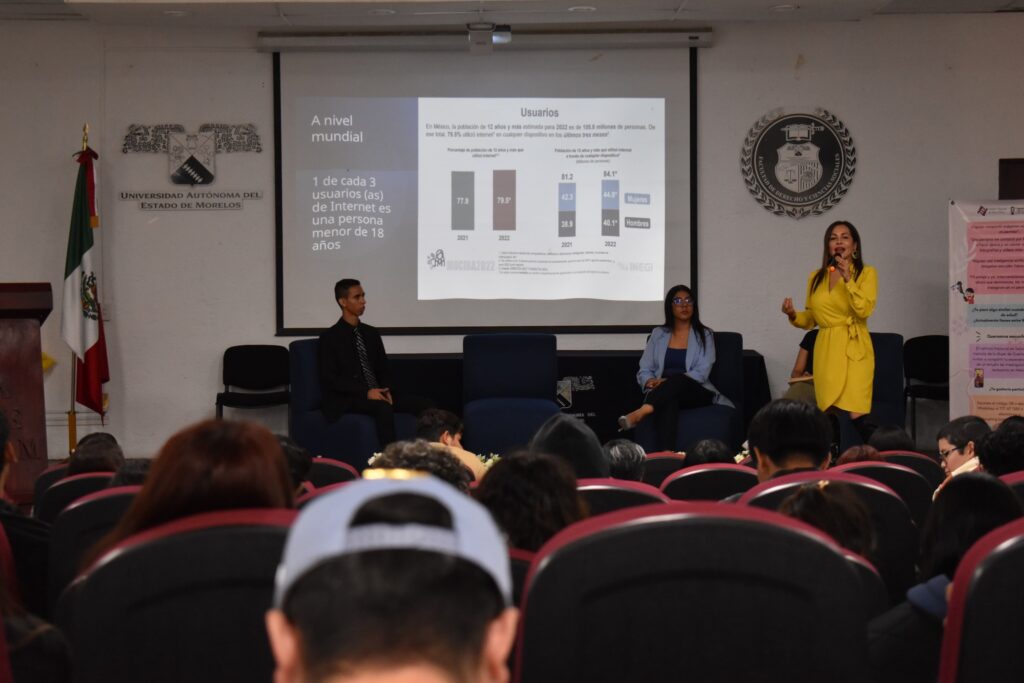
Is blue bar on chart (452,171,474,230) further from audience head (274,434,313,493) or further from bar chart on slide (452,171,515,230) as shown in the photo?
audience head (274,434,313,493)

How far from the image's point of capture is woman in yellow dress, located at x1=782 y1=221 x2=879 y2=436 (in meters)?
6.66

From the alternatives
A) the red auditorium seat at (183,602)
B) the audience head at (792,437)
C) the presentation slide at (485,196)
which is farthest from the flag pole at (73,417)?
the red auditorium seat at (183,602)

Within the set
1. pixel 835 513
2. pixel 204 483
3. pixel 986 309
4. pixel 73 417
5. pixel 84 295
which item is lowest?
pixel 73 417

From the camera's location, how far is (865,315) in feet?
21.9

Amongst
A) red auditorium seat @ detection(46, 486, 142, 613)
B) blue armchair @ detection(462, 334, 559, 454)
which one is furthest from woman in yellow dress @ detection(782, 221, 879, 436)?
red auditorium seat @ detection(46, 486, 142, 613)

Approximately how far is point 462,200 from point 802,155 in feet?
7.98

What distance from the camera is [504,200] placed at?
8195 mm

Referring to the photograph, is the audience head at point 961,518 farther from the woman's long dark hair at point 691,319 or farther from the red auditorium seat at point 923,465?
the woman's long dark hair at point 691,319

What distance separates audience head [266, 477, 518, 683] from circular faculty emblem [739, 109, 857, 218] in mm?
7637

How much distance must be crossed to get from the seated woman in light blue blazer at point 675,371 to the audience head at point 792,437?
12.3 ft

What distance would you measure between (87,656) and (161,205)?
24.1ft

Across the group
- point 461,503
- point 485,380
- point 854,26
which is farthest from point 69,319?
point 461,503

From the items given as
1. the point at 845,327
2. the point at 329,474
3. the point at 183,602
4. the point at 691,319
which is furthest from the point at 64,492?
the point at 845,327

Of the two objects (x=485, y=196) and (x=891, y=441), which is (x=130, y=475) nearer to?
(x=891, y=441)
